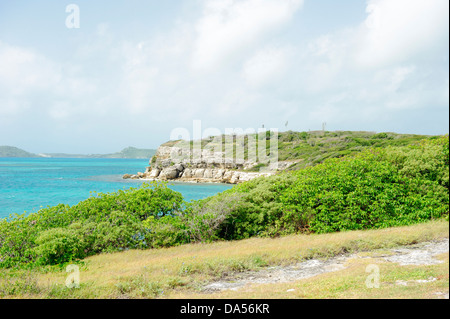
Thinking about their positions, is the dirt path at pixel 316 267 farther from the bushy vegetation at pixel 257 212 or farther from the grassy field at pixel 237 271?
the bushy vegetation at pixel 257 212

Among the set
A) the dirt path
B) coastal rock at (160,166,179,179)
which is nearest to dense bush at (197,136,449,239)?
the dirt path

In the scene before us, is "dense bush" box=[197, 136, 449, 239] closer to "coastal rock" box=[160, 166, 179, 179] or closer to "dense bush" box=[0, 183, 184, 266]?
"dense bush" box=[0, 183, 184, 266]

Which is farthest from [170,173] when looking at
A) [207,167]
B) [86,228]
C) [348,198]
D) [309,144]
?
[348,198]

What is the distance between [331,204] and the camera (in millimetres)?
14391

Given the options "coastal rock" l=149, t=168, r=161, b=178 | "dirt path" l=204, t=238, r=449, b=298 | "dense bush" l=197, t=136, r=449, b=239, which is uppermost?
"dense bush" l=197, t=136, r=449, b=239

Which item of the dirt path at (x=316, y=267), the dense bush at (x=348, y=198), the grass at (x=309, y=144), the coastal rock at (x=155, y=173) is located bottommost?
the coastal rock at (x=155, y=173)

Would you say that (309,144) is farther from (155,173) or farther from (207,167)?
(155,173)

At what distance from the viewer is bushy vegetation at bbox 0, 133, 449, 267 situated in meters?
12.7

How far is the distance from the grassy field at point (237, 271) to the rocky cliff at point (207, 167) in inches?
2298

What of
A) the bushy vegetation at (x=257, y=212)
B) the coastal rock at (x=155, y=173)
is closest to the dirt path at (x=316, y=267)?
the bushy vegetation at (x=257, y=212)

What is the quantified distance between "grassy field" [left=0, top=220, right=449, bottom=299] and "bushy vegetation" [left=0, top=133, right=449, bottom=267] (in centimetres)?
88

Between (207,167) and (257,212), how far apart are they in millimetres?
69842

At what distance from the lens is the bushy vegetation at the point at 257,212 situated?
12742 millimetres

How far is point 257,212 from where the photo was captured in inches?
595
